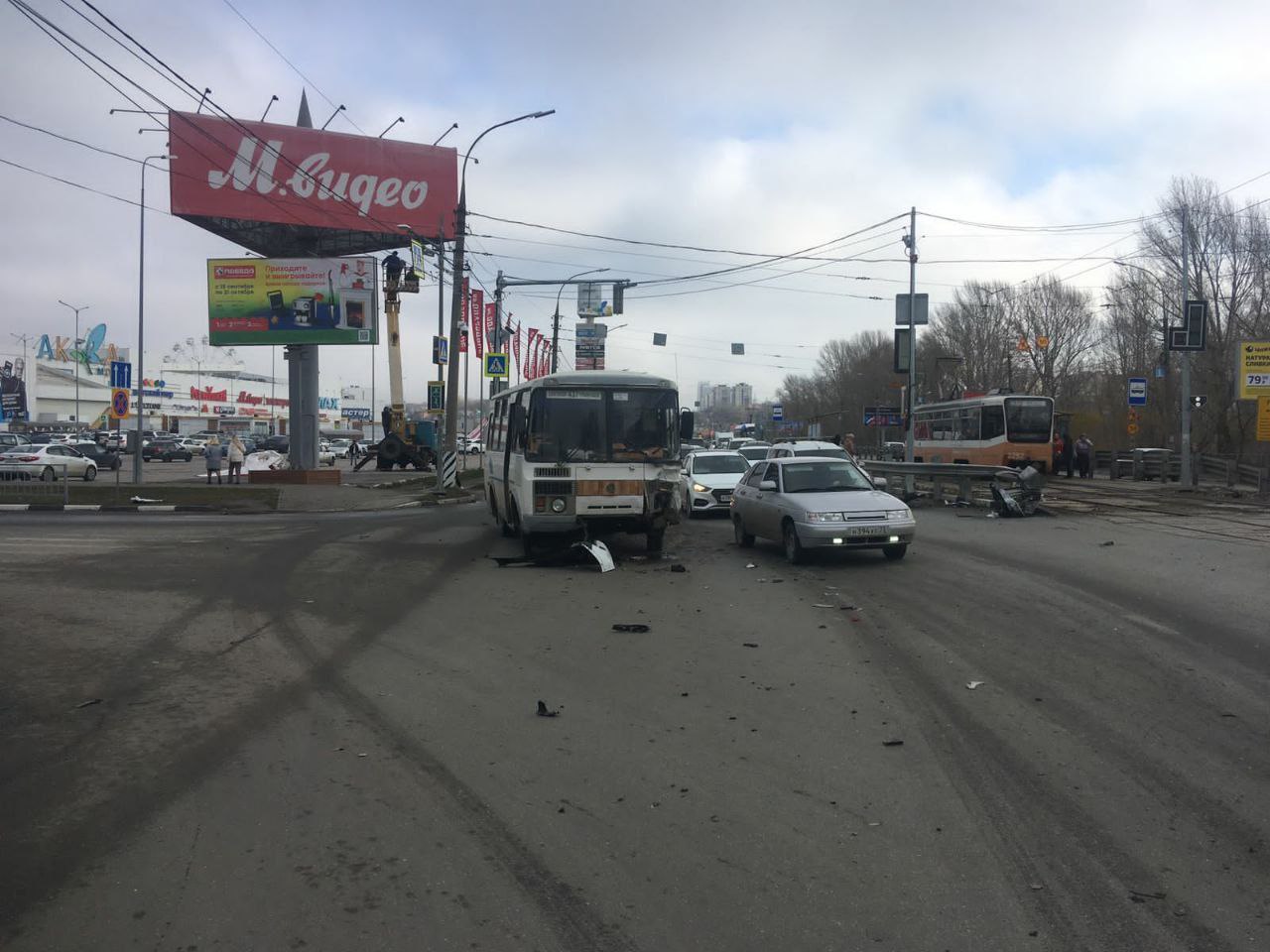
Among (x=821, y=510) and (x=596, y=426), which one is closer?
(x=821, y=510)

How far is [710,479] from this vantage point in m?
22.8

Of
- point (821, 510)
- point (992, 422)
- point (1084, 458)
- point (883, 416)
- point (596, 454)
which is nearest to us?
point (821, 510)

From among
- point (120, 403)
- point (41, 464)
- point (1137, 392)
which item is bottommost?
point (41, 464)

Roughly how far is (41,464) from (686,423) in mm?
29560

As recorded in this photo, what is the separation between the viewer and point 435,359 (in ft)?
115

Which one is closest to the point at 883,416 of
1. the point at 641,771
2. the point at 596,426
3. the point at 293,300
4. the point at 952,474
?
the point at 952,474

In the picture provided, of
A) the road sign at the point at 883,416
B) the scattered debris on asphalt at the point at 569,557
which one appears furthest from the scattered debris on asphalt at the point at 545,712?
the road sign at the point at 883,416

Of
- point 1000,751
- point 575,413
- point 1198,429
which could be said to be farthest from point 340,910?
point 1198,429

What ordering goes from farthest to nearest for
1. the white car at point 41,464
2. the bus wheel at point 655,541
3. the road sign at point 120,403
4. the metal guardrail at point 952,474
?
the white car at point 41,464 → the road sign at point 120,403 → the metal guardrail at point 952,474 → the bus wheel at point 655,541

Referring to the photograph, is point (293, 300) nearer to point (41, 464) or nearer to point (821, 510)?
point (41, 464)

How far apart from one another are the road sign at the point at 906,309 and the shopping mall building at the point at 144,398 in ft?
193

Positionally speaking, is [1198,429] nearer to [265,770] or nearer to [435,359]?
[435,359]

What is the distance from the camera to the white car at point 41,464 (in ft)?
113

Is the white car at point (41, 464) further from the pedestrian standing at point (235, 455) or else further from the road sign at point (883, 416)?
the road sign at point (883, 416)
